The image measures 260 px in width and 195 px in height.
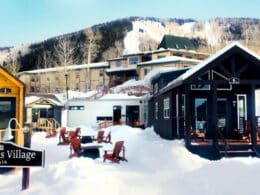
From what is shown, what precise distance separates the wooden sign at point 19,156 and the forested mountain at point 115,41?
54799 millimetres

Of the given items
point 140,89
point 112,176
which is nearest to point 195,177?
point 112,176

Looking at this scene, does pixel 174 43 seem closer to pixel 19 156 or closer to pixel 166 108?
pixel 166 108

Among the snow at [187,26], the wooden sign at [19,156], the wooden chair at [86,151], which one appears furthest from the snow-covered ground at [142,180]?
the snow at [187,26]

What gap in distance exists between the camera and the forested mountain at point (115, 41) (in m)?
76.4

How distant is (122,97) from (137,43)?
60.3m

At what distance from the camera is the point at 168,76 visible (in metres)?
21.2

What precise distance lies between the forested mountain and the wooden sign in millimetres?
54799

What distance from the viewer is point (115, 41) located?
299ft

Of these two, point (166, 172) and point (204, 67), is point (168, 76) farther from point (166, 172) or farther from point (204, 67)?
point (166, 172)

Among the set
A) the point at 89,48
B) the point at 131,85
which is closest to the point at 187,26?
the point at 89,48

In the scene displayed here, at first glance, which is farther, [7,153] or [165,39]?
[165,39]

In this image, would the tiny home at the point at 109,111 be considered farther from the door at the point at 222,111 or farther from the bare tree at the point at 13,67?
the bare tree at the point at 13,67

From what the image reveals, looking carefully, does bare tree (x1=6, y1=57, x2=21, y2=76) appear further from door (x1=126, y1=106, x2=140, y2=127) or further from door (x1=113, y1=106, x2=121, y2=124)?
door (x1=126, y1=106, x2=140, y2=127)

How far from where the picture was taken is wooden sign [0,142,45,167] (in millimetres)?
8766
